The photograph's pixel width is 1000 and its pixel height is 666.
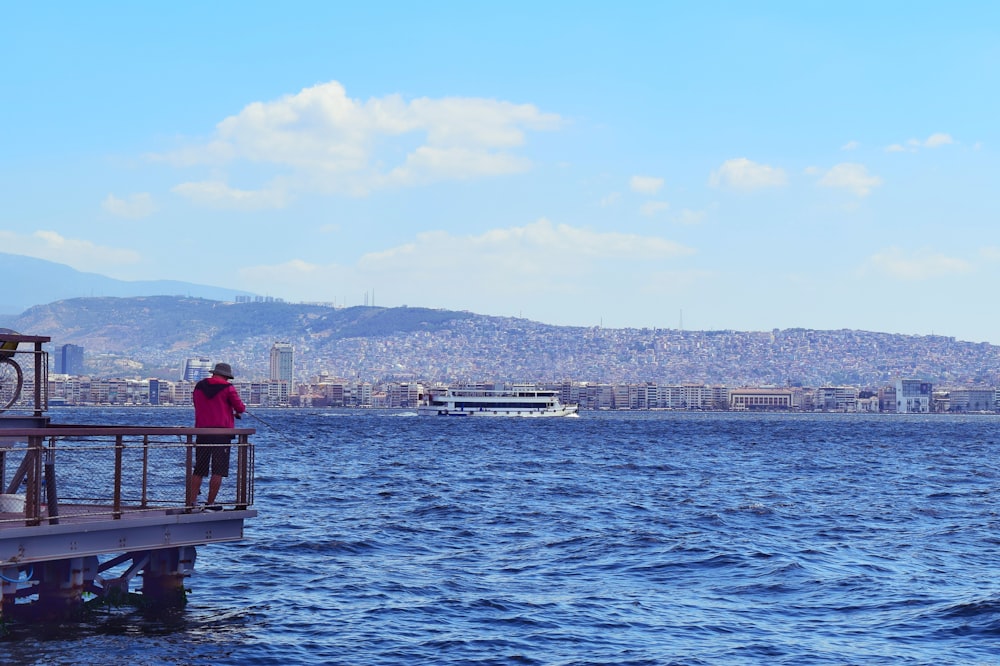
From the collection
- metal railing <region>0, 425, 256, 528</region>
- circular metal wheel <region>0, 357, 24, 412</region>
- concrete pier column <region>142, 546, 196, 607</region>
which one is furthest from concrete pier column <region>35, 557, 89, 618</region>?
circular metal wheel <region>0, 357, 24, 412</region>

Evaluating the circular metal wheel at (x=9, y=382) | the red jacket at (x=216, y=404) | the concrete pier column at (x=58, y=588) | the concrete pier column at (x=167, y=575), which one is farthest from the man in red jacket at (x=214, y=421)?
the circular metal wheel at (x=9, y=382)

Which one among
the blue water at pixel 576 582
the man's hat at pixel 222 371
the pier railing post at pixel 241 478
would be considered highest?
the man's hat at pixel 222 371

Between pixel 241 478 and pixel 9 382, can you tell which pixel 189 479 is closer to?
pixel 241 478

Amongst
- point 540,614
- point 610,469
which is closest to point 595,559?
point 540,614

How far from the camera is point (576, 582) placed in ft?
76.0

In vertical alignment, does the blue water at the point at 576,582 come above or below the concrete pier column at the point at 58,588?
below

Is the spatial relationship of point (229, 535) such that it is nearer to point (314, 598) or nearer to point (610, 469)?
point (314, 598)

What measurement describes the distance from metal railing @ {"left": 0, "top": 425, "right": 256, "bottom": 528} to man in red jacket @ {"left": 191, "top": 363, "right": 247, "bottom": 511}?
0.15 meters

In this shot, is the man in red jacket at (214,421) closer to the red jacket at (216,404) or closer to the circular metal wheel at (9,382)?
the red jacket at (216,404)

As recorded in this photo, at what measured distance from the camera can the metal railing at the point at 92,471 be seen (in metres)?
16.1

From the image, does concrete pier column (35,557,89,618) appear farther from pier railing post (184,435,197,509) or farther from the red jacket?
the red jacket

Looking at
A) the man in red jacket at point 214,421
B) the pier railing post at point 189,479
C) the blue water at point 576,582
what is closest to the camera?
the blue water at point 576,582

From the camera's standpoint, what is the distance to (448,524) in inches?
1292

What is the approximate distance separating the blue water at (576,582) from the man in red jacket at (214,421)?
172 centimetres
